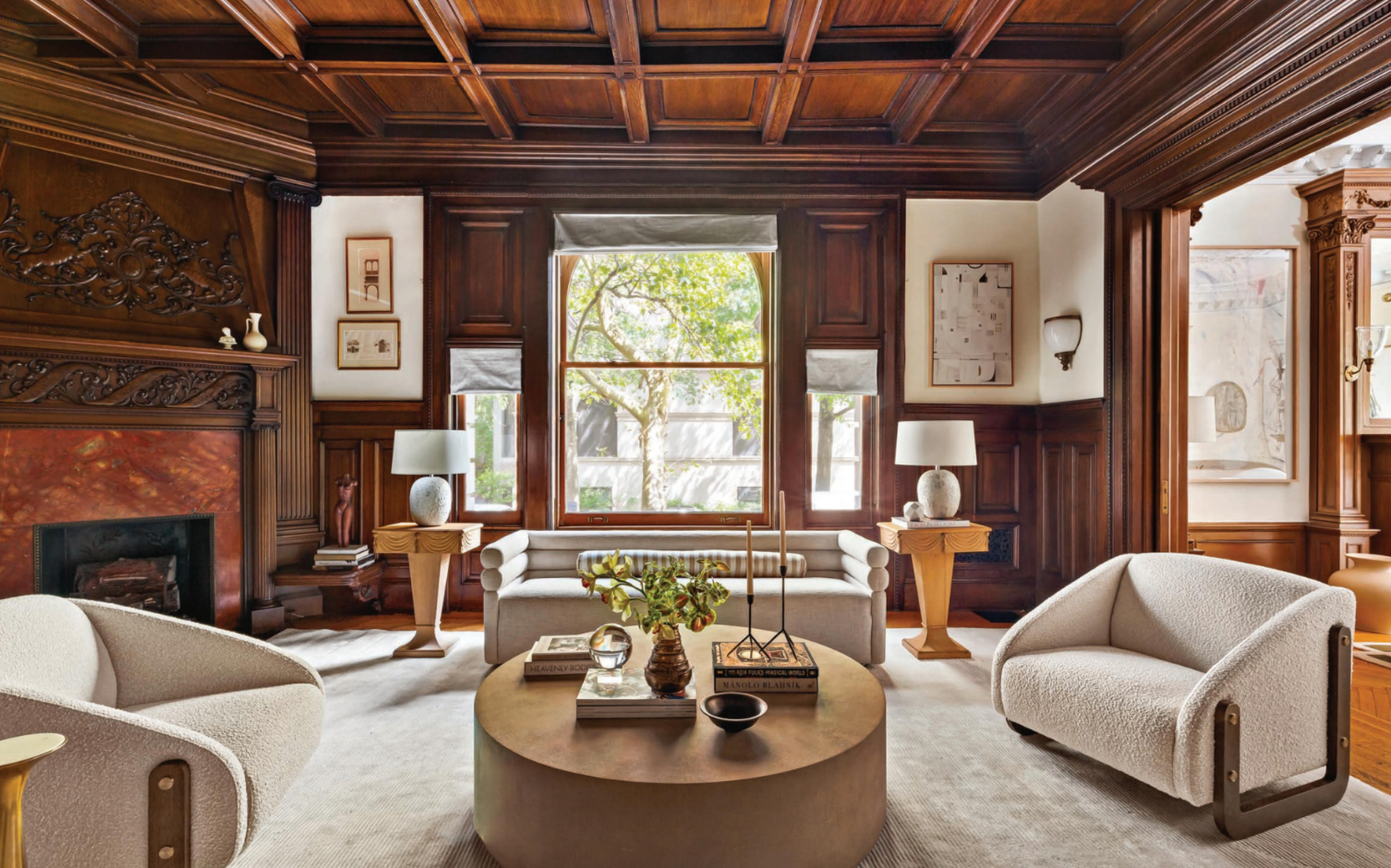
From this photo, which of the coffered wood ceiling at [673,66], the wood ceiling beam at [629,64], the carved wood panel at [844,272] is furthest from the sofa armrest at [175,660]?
the carved wood panel at [844,272]

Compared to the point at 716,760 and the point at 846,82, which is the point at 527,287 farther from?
the point at 716,760

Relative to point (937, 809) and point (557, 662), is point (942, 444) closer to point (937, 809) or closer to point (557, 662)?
point (937, 809)

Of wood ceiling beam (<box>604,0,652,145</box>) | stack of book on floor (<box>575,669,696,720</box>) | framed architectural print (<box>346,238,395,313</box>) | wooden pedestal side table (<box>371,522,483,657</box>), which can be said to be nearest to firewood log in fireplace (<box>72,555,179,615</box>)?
wooden pedestal side table (<box>371,522,483,657</box>)

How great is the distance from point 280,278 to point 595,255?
2076mm

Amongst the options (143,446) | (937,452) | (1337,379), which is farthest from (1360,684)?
(143,446)

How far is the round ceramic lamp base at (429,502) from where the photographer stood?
3.88 metres

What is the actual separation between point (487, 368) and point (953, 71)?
3.36m

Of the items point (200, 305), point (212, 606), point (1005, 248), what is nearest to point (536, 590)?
point (212, 606)

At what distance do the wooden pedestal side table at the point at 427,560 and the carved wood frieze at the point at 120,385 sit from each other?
4.47 feet

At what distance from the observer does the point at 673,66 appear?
3.39 metres

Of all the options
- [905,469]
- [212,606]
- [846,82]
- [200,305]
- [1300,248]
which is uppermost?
[846,82]

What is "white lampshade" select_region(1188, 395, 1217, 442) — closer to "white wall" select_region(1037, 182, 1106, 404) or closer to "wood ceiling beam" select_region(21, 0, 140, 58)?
"white wall" select_region(1037, 182, 1106, 404)

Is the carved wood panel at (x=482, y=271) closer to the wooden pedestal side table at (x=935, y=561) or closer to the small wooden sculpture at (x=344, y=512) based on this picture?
the small wooden sculpture at (x=344, y=512)

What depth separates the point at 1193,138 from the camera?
10.1 ft
